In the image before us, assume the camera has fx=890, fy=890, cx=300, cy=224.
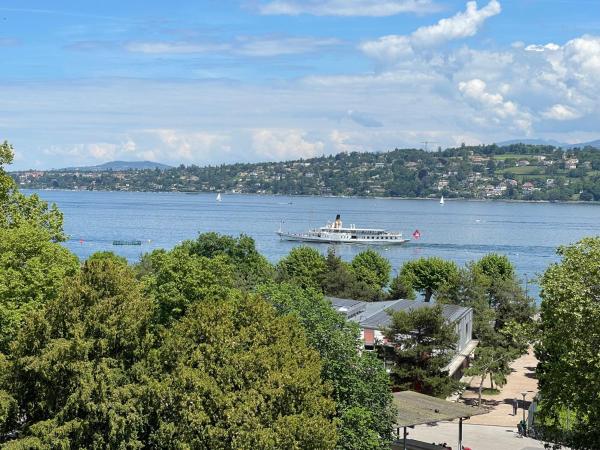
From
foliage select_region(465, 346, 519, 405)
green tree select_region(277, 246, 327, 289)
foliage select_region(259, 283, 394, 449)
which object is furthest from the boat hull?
foliage select_region(259, 283, 394, 449)

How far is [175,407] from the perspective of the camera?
20906mm

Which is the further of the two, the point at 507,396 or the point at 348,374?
the point at 507,396

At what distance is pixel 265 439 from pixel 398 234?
12770 cm

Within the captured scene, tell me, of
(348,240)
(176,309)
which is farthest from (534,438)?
(348,240)

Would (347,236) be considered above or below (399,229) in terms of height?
above

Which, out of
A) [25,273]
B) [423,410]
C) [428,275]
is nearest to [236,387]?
[25,273]

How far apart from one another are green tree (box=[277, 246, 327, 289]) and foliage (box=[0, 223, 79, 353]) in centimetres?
3418

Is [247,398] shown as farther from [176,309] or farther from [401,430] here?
[401,430]

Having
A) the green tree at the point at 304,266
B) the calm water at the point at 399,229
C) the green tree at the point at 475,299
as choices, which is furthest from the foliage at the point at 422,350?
the calm water at the point at 399,229

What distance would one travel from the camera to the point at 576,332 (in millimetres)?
21172

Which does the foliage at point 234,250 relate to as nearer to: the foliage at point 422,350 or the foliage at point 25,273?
the foliage at point 422,350

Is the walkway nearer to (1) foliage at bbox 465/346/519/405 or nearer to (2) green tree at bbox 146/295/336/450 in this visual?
(1) foliage at bbox 465/346/519/405

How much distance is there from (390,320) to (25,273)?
21758 millimetres

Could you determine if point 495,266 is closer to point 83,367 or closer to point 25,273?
point 25,273
